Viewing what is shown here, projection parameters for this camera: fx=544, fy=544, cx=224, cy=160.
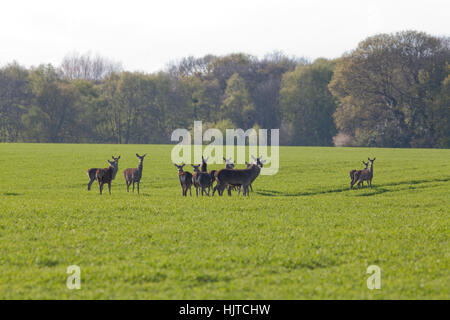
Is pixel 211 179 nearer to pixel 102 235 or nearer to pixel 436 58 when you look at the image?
pixel 102 235

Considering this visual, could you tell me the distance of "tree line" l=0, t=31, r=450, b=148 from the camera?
7538 centimetres

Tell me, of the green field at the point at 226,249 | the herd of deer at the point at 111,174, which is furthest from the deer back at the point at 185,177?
the green field at the point at 226,249

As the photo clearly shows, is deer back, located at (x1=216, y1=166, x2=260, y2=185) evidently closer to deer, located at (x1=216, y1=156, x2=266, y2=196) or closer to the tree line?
deer, located at (x1=216, y1=156, x2=266, y2=196)

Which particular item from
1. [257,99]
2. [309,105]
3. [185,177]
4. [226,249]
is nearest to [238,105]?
[257,99]

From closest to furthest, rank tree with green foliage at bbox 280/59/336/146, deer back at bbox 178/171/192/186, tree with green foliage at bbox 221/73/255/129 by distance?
deer back at bbox 178/171/192/186
tree with green foliage at bbox 280/59/336/146
tree with green foliage at bbox 221/73/255/129

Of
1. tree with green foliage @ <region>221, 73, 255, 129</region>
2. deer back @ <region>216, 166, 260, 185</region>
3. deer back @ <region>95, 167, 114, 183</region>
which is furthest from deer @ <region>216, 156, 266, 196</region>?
tree with green foliage @ <region>221, 73, 255, 129</region>

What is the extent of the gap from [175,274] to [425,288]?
3.94 m

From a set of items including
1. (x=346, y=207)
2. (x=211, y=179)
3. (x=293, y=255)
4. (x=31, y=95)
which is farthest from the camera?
(x=31, y=95)

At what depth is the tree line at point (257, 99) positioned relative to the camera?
75.4 meters

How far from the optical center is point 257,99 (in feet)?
318

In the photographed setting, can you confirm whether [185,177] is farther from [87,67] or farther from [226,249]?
[87,67]

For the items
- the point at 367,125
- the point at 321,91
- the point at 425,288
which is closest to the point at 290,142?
the point at 321,91

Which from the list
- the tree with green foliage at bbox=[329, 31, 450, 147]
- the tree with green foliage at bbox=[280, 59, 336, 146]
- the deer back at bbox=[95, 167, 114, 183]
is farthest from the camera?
the tree with green foliage at bbox=[280, 59, 336, 146]

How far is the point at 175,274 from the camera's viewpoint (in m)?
9.04
